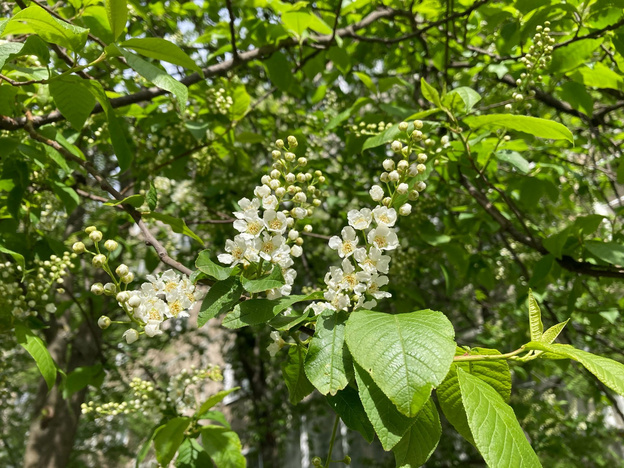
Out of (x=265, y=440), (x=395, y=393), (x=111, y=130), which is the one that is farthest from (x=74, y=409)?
(x=395, y=393)

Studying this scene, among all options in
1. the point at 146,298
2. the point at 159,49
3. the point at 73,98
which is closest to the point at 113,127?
the point at 73,98

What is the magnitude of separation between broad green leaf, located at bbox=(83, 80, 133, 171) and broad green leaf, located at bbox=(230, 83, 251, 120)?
3.43 ft

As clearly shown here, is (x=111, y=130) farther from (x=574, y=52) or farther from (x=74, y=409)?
(x=74, y=409)

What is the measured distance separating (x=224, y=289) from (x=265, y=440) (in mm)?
4933

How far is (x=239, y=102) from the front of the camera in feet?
8.24

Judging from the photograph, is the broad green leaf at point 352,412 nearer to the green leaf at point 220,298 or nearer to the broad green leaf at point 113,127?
the green leaf at point 220,298

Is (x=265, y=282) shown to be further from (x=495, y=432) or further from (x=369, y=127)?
(x=369, y=127)

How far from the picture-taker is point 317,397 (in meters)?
6.22

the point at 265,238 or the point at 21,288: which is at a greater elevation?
the point at 21,288

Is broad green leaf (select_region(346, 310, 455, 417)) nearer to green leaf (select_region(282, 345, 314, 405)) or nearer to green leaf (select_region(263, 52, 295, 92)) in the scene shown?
green leaf (select_region(282, 345, 314, 405))

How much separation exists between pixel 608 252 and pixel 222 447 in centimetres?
169

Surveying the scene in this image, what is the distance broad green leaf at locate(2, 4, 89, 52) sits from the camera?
1183 mm

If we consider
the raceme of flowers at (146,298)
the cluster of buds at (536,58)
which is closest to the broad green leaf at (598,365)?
the raceme of flowers at (146,298)

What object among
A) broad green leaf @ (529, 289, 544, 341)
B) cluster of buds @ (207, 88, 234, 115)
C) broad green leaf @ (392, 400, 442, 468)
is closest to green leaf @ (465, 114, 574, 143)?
broad green leaf @ (529, 289, 544, 341)
